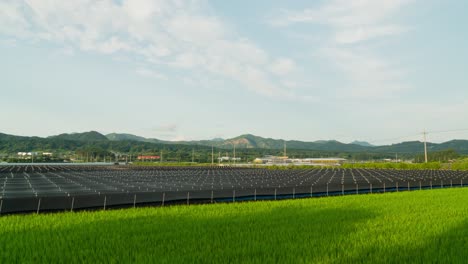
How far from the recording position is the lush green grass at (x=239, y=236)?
8039mm

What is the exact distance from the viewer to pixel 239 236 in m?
10.3

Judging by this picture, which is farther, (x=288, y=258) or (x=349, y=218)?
(x=349, y=218)

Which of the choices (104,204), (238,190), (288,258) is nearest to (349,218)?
(288,258)

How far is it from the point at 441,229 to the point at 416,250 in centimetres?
355

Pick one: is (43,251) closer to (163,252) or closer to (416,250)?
(163,252)

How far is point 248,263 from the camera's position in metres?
7.29

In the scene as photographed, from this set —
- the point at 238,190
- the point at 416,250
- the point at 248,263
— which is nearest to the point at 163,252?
the point at 248,263

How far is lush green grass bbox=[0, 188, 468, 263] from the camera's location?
804 centimetres

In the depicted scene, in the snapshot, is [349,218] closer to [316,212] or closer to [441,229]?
[316,212]

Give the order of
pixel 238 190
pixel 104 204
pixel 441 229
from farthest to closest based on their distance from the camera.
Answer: pixel 238 190
pixel 104 204
pixel 441 229

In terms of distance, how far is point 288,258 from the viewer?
7.76m

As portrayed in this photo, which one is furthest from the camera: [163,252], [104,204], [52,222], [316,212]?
[104,204]

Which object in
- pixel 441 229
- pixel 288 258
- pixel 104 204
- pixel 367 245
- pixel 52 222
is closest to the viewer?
pixel 288 258

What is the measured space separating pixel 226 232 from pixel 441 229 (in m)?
6.62
